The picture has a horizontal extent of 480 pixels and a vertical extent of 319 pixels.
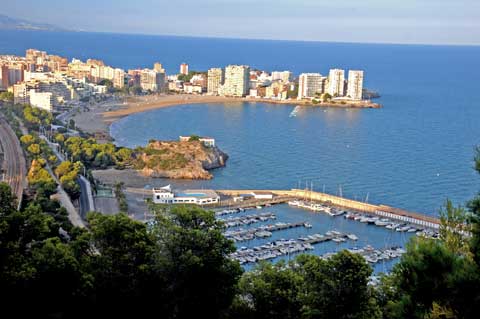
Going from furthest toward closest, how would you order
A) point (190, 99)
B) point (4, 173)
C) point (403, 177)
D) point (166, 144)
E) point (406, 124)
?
1. point (190, 99)
2. point (406, 124)
3. point (166, 144)
4. point (403, 177)
5. point (4, 173)

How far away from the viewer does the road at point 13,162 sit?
11399mm

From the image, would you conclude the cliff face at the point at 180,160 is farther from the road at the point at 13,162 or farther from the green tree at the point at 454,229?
the green tree at the point at 454,229

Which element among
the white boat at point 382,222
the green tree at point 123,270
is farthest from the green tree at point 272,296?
the white boat at point 382,222

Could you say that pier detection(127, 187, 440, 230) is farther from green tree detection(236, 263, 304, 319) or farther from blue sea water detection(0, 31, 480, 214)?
green tree detection(236, 263, 304, 319)

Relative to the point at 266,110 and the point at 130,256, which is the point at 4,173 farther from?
the point at 266,110

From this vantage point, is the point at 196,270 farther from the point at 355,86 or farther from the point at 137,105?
the point at 355,86

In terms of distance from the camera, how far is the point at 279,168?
16.3 meters

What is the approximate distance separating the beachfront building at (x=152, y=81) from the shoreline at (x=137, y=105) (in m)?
1.77

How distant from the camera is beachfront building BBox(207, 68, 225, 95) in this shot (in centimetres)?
3497

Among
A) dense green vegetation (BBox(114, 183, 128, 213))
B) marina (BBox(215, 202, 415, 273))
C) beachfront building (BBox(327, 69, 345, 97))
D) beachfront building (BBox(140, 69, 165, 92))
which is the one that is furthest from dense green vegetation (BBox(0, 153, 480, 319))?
beachfront building (BBox(140, 69, 165, 92))

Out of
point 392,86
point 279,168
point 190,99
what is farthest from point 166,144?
point 392,86

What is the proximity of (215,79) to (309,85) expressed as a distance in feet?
17.6

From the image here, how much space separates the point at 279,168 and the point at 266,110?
13.2 metres

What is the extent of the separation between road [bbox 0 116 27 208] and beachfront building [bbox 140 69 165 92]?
1656 centimetres
